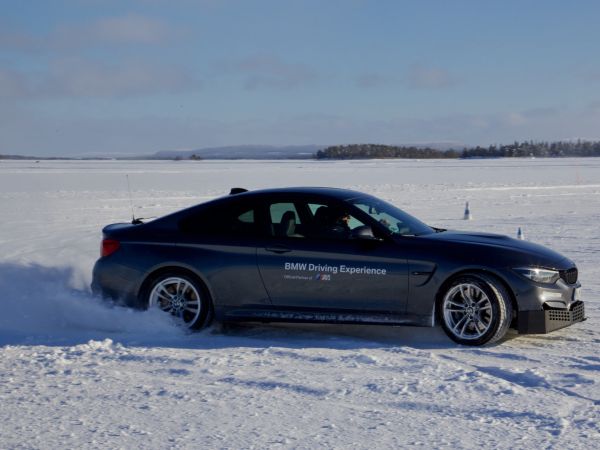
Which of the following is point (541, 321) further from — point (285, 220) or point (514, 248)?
point (285, 220)

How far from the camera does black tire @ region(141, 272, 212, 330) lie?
8.28 metres

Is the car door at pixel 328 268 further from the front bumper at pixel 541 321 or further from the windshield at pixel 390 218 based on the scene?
the front bumper at pixel 541 321

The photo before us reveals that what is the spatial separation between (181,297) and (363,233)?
6.18 ft

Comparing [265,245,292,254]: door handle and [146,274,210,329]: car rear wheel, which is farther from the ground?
[265,245,292,254]: door handle

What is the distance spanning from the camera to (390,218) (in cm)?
839

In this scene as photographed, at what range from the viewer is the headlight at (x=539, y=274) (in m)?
7.62

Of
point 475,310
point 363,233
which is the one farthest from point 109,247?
point 475,310

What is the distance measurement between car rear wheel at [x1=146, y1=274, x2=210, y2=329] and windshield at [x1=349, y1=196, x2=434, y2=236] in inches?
68.1

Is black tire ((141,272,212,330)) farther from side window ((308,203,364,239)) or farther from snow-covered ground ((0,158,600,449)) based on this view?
side window ((308,203,364,239))

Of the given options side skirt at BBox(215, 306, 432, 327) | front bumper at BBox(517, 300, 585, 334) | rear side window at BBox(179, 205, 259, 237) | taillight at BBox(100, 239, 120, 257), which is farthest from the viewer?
taillight at BBox(100, 239, 120, 257)

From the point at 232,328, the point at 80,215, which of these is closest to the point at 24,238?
the point at 80,215

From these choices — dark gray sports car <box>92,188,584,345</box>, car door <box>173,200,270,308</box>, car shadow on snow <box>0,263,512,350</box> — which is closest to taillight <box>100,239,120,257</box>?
dark gray sports car <box>92,188,584,345</box>

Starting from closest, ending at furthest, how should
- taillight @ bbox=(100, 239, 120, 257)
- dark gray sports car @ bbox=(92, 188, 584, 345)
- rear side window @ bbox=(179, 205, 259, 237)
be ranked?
dark gray sports car @ bbox=(92, 188, 584, 345) → rear side window @ bbox=(179, 205, 259, 237) → taillight @ bbox=(100, 239, 120, 257)

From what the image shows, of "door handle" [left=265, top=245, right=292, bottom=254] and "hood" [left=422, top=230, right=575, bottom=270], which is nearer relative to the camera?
"hood" [left=422, top=230, right=575, bottom=270]
